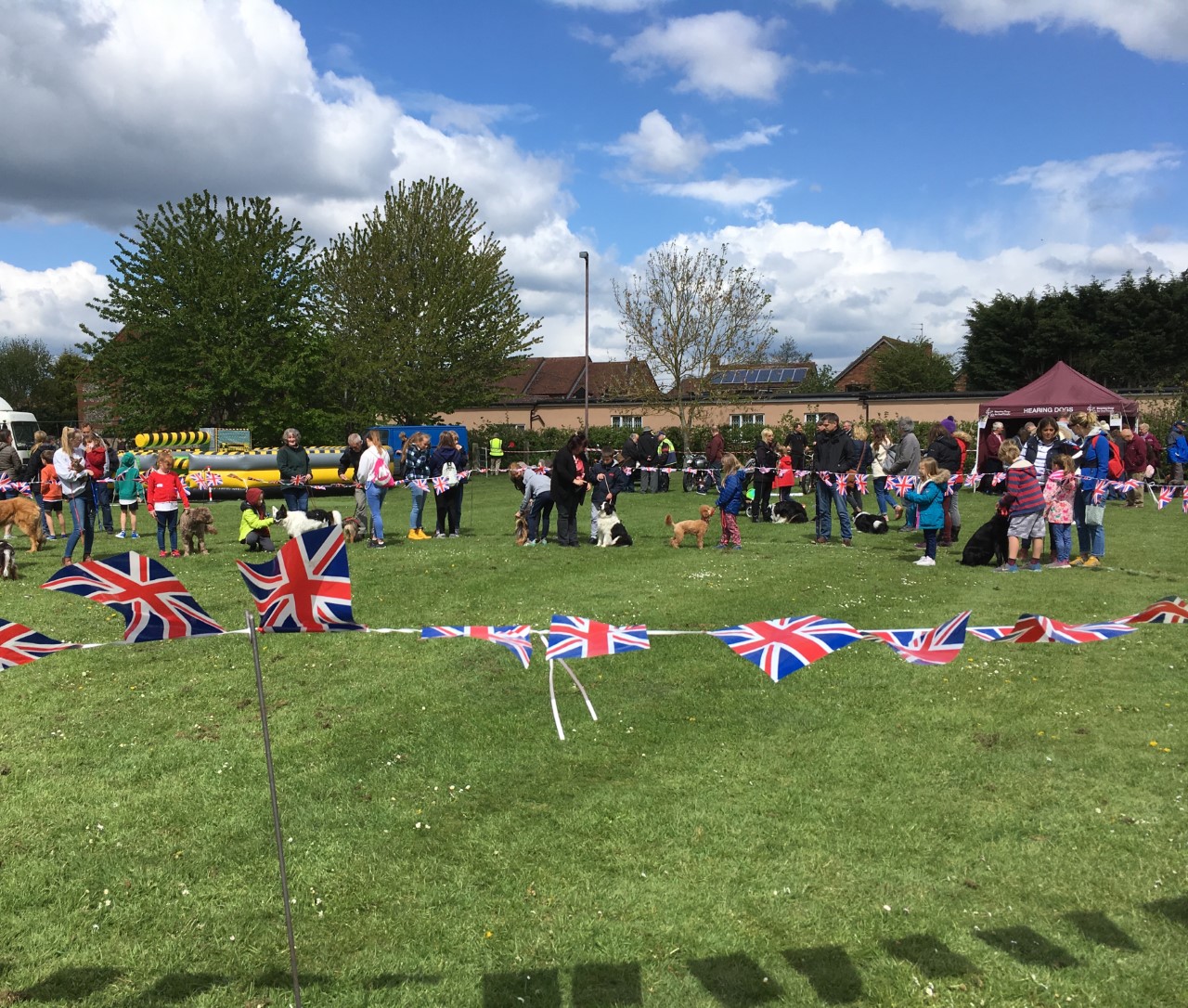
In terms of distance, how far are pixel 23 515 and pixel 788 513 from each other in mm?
13491

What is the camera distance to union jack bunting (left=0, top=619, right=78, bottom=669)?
3764mm

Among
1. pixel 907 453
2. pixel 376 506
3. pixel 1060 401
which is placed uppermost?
pixel 1060 401

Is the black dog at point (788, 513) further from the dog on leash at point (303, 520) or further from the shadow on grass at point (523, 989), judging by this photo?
the shadow on grass at point (523, 989)

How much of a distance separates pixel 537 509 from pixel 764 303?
26.3 meters

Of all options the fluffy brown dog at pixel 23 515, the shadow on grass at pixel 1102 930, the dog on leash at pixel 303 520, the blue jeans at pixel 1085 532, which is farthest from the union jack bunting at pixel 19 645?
the blue jeans at pixel 1085 532

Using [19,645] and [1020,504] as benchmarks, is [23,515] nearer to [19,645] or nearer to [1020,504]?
[19,645]

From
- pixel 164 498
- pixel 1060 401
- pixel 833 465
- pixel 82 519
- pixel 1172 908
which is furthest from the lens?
pixel 1060 401

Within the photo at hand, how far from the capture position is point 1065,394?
2802cm

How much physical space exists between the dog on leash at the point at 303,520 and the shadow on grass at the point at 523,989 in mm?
10882

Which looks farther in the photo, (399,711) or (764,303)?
(764,303)

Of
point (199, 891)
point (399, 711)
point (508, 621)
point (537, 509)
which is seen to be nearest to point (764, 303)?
point (537, 509)

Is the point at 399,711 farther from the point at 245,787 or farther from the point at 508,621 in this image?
the point at 508,621

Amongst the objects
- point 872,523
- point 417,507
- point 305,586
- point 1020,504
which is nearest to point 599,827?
point 305,586

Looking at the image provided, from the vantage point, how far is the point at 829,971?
11.9ft
